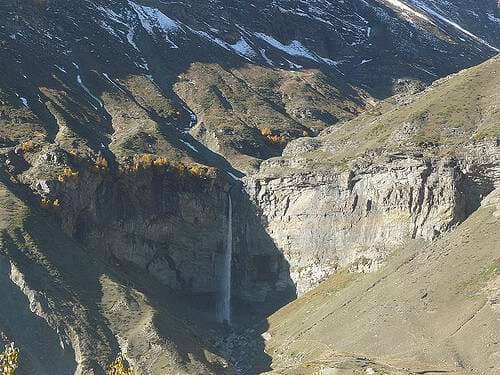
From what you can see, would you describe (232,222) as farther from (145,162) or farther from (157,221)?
(145,162)

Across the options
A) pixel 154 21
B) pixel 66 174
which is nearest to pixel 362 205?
pixel 66 174

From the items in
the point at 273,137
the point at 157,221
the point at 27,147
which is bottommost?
the point at 157,221

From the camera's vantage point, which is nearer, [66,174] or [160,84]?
[66,174]

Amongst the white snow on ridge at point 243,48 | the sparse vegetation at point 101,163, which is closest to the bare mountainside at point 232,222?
the sparse vegetation at point 101,163

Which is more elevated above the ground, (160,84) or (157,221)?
(157,221)

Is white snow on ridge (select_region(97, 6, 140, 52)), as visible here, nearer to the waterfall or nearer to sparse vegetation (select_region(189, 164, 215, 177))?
sparse vegetation (select_region(189, 164, 215, 177))

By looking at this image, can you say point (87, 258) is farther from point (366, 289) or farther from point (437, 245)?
point (437, 245)

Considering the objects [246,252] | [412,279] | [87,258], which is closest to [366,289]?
[412,279]
